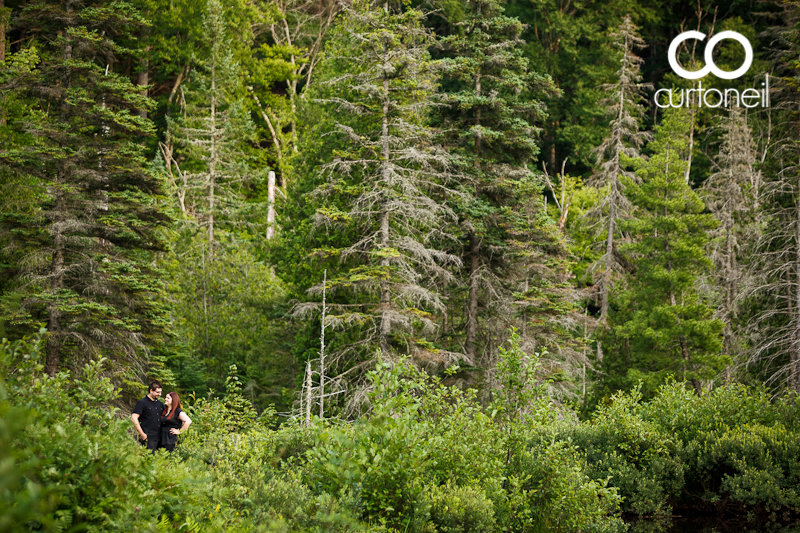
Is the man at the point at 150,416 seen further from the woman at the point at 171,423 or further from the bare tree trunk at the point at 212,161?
the bare tree trunk at the point at 212,161

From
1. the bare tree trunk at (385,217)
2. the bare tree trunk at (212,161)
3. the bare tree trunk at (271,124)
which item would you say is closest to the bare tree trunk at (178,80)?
the bare tree trunk at (271,124)

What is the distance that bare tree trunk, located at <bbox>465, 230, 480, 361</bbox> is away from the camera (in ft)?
65.3

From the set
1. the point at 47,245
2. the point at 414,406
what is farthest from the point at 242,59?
the point at 414,406

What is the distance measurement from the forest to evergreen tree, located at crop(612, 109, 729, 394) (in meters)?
0.10

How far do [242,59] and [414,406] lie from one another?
30265 millimetres

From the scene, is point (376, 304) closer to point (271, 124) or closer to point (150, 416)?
point (150, 416)

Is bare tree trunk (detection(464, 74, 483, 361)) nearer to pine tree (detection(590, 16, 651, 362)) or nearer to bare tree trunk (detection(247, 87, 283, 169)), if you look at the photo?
pine tree (detection(590, 16, 651, 362))

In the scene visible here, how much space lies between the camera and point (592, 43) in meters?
39.3

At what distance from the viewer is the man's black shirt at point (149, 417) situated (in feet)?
25.0

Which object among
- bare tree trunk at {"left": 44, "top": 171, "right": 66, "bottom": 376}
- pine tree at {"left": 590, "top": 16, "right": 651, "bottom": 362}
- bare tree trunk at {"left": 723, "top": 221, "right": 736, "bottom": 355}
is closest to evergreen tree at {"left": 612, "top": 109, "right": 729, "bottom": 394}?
bare tree trunk at {"left": 723, "top": 221, "right": 736, "bottom": 355}

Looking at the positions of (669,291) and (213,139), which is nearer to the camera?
(669,291)

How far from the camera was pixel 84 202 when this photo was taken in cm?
1558

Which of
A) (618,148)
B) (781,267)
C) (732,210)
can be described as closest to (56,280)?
(781,267)

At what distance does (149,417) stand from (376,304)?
8435 millimetres
